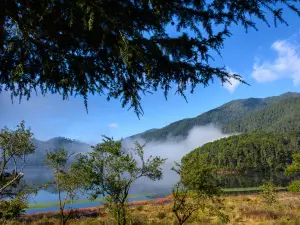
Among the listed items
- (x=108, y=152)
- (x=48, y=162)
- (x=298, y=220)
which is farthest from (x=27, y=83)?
(x=298, y=220)

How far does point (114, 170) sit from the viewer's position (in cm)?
1608

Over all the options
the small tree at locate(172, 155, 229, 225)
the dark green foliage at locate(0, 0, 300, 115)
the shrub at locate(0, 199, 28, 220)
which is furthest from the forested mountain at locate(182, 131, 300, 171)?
the dark green foliage at locate(0, 0, 300, 115)

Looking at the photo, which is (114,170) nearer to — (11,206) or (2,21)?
(11,206)

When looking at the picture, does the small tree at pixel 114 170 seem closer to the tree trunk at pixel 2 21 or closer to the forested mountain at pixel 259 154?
the tree trunk at pixel 2 21

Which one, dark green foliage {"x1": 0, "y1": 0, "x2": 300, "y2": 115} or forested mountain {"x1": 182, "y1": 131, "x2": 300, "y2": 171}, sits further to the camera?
forested mountain {"x1": 182, "y1": 131, "x2": 300, "y2": 171}

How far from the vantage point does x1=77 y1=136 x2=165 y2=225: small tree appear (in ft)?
51.8

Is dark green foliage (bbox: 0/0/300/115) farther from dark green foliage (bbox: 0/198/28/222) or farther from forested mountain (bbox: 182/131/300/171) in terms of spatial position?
forested mountain (bbox: 182/131/300/171)

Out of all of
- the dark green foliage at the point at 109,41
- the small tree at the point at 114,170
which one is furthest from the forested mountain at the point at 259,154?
the dark green foliage at the point at 109,41

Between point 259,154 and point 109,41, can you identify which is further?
point 259,154

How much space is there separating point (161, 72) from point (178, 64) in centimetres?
29

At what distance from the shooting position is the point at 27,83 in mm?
4195

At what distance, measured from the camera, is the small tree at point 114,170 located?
15797 millimetres

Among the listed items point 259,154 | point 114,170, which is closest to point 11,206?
point 114,170

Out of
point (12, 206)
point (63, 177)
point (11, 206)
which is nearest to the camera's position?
point (11, 206)
